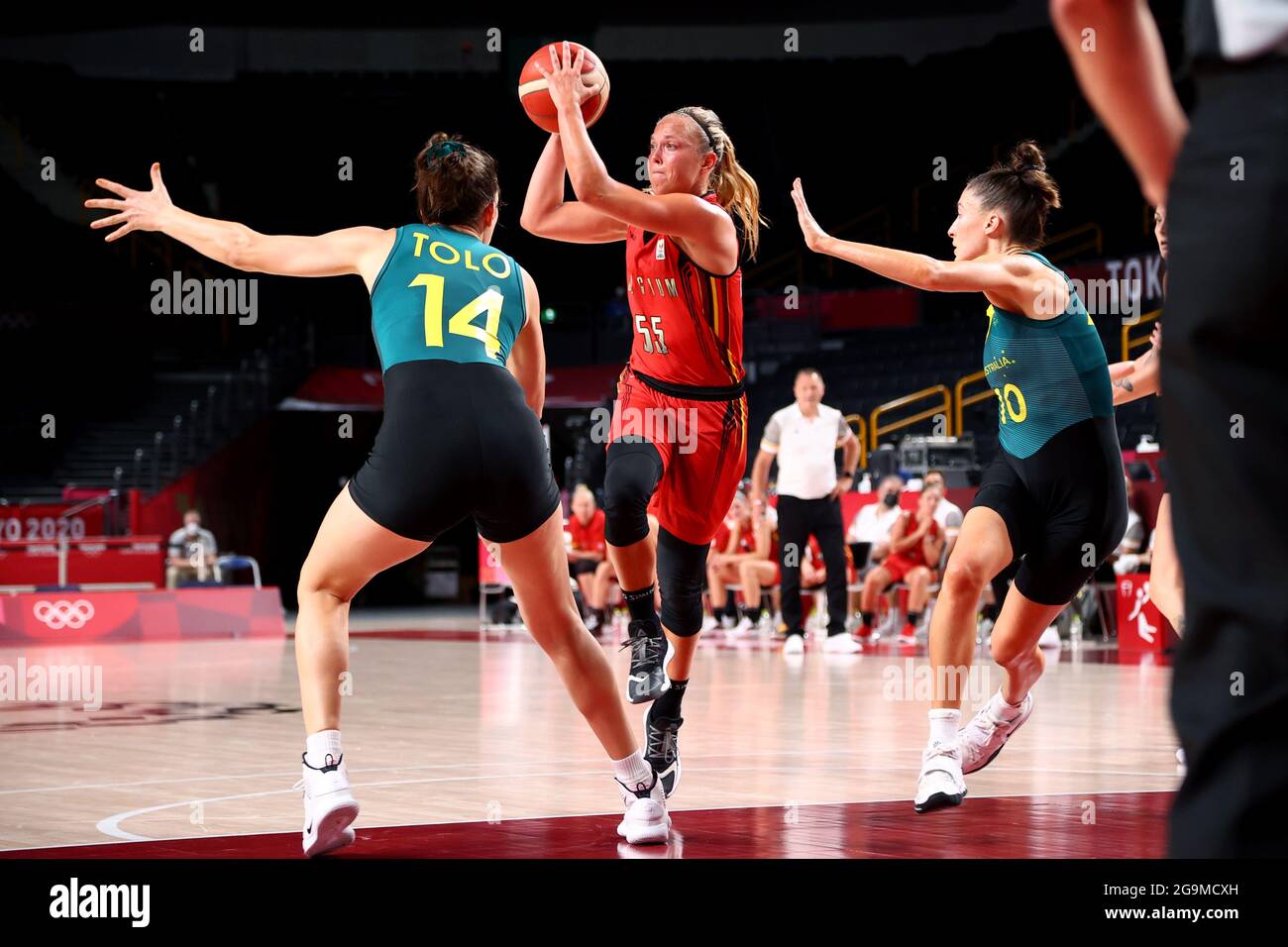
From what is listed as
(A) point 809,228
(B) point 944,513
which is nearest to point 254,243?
(A) point 809,228

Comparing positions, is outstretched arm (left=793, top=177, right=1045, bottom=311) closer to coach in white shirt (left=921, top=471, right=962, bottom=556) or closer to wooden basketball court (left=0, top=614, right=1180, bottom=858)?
wooden basketball court (left=0, top=614, right=1180, bottom=858)

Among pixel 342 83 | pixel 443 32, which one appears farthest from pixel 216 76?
pixel 443 32

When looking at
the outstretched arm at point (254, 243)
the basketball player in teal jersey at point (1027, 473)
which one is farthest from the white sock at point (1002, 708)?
the outstretched arm at point (254, 243)

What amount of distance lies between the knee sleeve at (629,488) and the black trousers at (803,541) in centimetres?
Result: 754

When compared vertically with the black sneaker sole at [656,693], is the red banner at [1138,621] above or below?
below

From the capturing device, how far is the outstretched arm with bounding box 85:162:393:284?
13.4 ft

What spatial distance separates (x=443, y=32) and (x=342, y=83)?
2.34 metres

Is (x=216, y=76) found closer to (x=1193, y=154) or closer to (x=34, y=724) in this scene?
(x=34, y=724)

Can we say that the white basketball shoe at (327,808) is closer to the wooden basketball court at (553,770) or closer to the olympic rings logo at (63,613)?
the wooden basketball court at (553,770)

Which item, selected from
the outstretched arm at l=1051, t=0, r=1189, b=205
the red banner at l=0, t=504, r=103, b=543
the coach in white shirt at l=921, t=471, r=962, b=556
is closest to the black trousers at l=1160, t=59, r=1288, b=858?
the outstretched arm at l=1051, t=0, r=1189, b=205

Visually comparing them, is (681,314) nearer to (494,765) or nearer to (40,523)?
(494,765)

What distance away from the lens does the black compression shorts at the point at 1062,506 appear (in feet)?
16.0

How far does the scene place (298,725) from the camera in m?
7.85

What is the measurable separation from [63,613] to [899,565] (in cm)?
885
